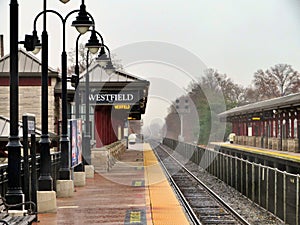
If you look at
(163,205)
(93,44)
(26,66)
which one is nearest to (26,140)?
(163,205)

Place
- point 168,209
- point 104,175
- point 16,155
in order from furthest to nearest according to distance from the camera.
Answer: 1. point 104,175
2. point 168,209
3. point 16,155

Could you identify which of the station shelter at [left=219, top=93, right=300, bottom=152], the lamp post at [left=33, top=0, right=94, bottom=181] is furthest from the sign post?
the station shelter at [left=219, top=93, right=300, bottom=152]

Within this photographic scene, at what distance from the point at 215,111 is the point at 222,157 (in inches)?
2239

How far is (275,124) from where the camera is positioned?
139 feet

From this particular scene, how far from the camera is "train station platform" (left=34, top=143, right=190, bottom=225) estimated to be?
13.5 meters

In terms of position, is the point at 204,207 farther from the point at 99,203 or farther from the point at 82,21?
the point at 82,21

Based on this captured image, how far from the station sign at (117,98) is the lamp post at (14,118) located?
16.4 metres

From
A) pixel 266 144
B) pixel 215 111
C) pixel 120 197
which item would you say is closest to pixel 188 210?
pixel 120 197

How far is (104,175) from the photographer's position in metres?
27.4

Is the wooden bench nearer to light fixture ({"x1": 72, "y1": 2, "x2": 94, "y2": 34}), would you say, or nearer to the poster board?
light fixture ({"x1": 72, "y1": 2, "x2": 94, "y2": 34})

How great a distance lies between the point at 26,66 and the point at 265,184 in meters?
19.4

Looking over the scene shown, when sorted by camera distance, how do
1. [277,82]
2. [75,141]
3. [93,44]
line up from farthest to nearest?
[277,82] < [93,44] < [75,141]

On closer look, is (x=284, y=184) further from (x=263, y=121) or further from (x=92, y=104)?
(x=263, y=121)

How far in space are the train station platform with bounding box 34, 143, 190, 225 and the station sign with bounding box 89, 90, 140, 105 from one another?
14.8 feet
